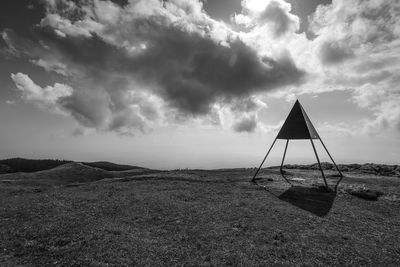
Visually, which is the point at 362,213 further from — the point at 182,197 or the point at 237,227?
the point at 182,197

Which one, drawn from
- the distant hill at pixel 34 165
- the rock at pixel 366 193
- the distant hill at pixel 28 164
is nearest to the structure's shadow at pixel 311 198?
the rock at pixel 366 193

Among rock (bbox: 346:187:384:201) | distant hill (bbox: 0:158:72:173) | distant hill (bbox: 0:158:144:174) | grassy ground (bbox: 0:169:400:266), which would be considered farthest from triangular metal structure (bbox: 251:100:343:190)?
distant hill (bbox: 0:158:72:173)

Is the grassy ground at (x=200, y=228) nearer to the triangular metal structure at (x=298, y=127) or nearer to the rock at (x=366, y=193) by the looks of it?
the rock at (x=366, y=193)

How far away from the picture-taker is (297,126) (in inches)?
791

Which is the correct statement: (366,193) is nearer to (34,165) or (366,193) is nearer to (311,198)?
(311,198)

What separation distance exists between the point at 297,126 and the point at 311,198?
6529 mm

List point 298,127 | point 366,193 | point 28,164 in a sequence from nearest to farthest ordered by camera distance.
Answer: point 366,193
point 298,127
point 28,164

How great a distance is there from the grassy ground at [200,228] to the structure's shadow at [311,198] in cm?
6

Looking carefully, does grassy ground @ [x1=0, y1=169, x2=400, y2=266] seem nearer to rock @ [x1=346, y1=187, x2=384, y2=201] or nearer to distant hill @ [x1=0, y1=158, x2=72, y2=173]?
rock @ [x1=346, y1=187, x2=384, y2=201]

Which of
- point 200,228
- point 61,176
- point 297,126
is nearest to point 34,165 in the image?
point 61,176

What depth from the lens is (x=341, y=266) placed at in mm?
8039

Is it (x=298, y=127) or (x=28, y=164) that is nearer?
(x=298, y=127)

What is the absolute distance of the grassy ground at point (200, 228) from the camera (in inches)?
335

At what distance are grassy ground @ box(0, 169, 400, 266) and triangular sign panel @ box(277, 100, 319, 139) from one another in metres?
4.38
